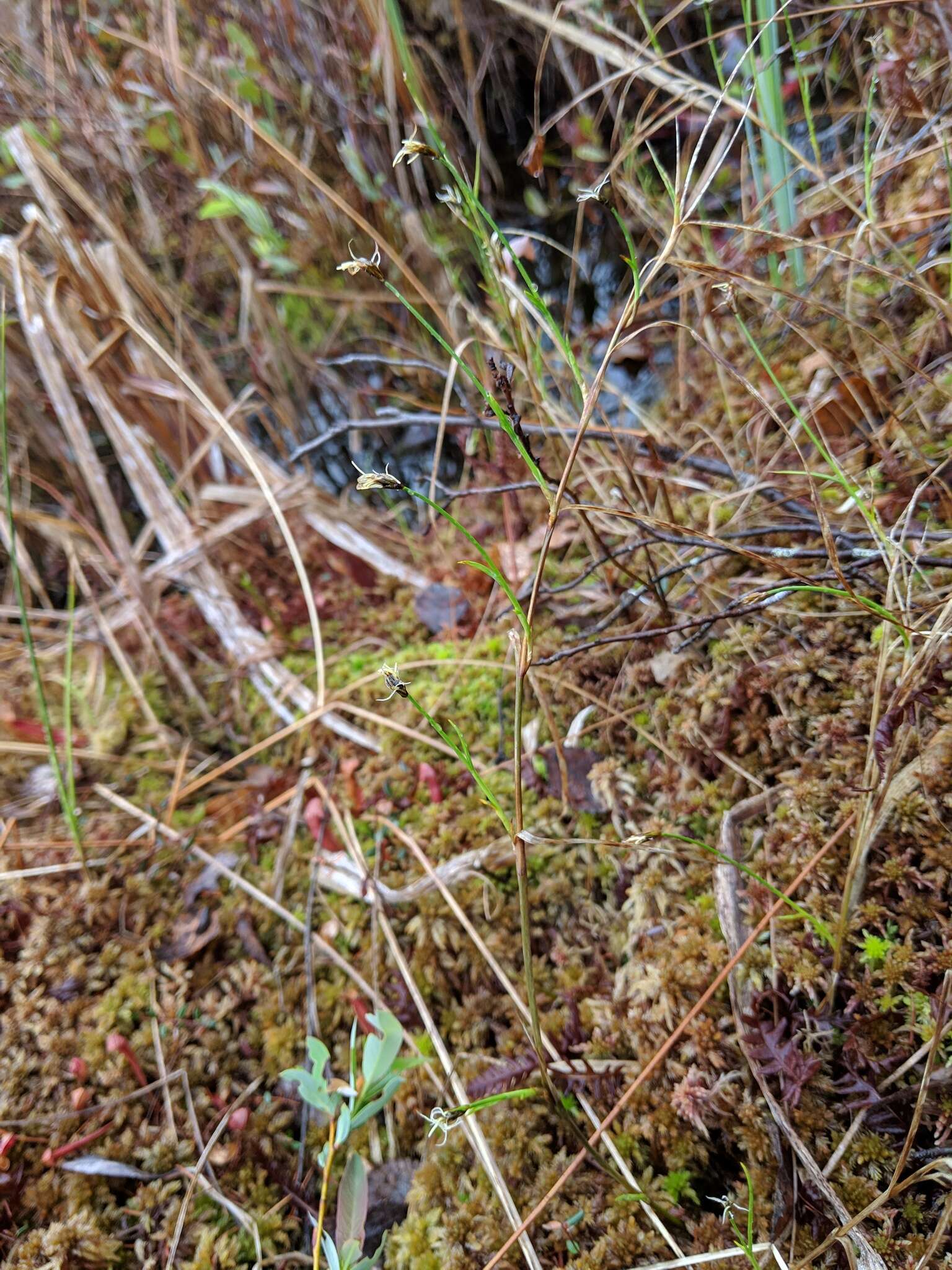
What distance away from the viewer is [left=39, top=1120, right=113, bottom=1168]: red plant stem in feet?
4.37

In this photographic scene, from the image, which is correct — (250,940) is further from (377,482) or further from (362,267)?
(362,267)

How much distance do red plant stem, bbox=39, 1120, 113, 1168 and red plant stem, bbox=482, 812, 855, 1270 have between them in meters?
0.81

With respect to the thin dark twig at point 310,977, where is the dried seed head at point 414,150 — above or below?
above

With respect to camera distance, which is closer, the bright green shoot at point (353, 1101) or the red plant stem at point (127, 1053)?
the bright green shoot at point (353, 1101)

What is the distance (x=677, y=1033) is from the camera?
1.12 meters

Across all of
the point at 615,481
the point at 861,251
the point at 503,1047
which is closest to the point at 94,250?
the point at 615,481

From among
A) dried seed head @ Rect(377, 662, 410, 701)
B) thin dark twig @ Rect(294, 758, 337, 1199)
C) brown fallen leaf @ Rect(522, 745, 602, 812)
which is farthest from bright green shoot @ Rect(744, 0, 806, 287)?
Result: thin dark twig @ Rect(294, 758, 337, 1199)

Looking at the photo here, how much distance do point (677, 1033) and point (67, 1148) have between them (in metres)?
1.18

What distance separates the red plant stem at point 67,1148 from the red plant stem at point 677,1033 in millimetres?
807

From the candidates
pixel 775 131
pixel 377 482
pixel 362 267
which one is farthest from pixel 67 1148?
pixel 775 131

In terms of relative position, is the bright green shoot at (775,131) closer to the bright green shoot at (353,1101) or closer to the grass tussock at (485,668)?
the grass tussock at (485,668)

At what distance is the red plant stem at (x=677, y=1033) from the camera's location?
108 centimetres

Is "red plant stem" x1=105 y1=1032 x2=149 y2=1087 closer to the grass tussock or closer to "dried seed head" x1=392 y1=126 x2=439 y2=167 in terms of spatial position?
the grass tussock

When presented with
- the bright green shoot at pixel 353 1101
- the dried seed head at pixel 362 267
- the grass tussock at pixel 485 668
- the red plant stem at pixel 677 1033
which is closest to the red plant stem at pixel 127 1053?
the grass tussock at pixel 485 668
